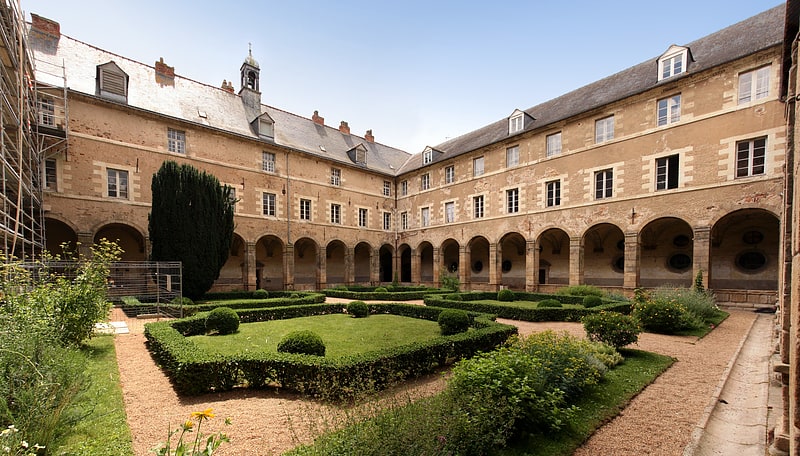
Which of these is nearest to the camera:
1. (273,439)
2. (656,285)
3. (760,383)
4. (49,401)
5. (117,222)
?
(49,401)

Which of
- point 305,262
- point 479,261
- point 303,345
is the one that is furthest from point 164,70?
point 479,261

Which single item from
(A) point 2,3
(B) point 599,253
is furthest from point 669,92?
(A) point 2,3

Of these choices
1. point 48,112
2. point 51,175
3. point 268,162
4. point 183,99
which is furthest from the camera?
point 268,162

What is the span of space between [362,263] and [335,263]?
2.40 meters

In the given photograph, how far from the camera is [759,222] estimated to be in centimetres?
1335

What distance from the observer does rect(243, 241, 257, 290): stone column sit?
17.5 metres

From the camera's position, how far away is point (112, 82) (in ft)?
48.3

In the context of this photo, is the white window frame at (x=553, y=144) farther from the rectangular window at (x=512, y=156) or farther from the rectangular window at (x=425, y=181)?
the rectangular window at (x=425, y=181)

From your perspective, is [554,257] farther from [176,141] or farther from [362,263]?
[176,141]

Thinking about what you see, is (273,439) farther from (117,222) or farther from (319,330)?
(117,222)

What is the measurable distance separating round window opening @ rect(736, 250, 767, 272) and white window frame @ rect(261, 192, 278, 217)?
21.9 metres

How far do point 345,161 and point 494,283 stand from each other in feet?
40.1

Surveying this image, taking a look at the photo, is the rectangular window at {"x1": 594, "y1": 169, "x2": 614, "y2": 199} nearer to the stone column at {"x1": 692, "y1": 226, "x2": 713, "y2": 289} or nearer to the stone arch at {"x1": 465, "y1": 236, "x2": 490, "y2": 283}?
the stone column at {"x1": 692, "y1": 226, "x2": 713, "y2": 289}

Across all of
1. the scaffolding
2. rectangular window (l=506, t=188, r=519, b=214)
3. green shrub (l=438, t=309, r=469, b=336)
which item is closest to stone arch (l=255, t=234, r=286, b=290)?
the scaffolding
